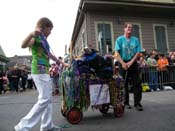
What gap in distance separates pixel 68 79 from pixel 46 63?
1.04 meters

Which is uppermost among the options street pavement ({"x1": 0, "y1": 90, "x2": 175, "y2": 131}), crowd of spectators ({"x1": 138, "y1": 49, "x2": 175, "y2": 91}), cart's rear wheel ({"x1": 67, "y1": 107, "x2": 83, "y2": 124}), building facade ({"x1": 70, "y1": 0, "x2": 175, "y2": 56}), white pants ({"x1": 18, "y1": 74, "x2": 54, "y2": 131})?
building facade ({"x1": 70, "y1": 0, "x2": 175, "y2": 56})

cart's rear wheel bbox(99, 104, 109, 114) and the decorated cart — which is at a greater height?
the decorated cart

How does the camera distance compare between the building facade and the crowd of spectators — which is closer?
the crowd of spectators

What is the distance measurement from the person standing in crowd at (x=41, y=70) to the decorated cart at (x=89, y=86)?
2.93 feet

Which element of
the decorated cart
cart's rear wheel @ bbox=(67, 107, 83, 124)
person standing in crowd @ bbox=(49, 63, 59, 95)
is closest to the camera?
cart's rear wheel @ bbox=(67, 107, 83, 124)

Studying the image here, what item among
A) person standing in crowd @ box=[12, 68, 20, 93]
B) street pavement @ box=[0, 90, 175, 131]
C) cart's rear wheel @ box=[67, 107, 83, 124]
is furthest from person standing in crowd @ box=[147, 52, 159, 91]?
person standing in crowd @ box=[12, 68, 20, 93]

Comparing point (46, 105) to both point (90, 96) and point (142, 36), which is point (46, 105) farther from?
point (142, 36)

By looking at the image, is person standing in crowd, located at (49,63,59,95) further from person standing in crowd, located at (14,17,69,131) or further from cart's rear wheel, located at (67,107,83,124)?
person standing in crowd, located at (14,17,69,131)

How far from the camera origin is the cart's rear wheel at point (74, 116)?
596 centimetres

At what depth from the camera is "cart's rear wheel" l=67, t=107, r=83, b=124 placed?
19.6 feet

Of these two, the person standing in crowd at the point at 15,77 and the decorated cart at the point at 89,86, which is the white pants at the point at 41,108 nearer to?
the decorated cart at the point at 89,86

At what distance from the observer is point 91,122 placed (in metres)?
6.08

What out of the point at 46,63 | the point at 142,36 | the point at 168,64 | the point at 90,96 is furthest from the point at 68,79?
the point at 142,36

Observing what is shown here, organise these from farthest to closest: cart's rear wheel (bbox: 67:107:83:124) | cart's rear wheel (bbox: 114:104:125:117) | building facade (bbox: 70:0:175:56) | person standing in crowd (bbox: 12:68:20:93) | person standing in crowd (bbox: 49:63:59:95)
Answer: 1. person standing in crowd (bbox: 12:68:20:93)
2. building facade (bbox: 70:0:175:56)
3. person standing in crowd (bbox: 49:63:59:95)
4. cart's rear wheel (bbox: 114:104:125:117)
5. cart's rear wheel (bbox: 67:107:83:124)
